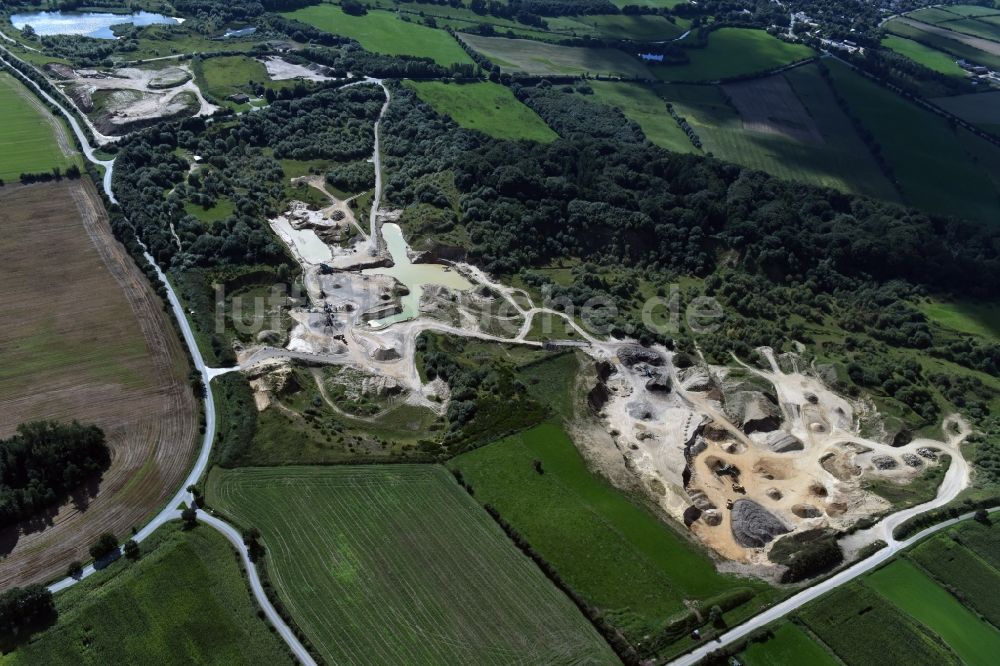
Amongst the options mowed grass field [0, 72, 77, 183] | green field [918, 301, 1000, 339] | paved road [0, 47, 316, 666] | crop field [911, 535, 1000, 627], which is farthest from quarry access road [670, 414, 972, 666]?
mowed grass field [0, 72, 77, 183]

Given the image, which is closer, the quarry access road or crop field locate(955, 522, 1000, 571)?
the quarry access road

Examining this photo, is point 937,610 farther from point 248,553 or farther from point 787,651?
point 248,553

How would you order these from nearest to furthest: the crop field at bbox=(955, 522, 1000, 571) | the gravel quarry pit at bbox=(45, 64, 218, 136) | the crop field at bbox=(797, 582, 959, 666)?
the crop field at bbox=(797, 582, 959, 666)
the crop field at bbox=(955, 522, 1000, 571)
the gravel quarry pit at bbox=(45, 64, 218, 136)

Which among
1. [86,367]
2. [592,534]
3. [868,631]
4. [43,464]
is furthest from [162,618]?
[868,631]

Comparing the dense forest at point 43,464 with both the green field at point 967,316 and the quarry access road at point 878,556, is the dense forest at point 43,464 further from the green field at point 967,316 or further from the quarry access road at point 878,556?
the green field at point 967,316

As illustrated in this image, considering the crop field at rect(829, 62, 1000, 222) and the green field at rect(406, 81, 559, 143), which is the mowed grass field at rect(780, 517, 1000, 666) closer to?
the crop field at rect(829, 62, 1000, 222)

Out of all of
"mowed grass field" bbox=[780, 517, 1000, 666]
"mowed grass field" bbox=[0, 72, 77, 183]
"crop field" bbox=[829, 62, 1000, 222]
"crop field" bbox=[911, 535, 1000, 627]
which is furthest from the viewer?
"crop field" bbox=[829, 62, 1000, 222]
